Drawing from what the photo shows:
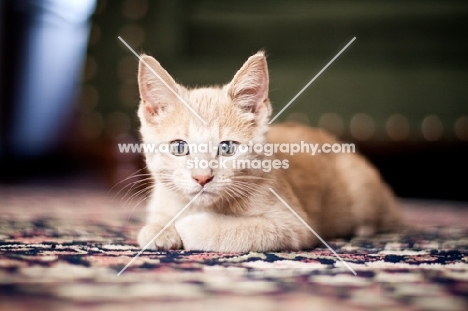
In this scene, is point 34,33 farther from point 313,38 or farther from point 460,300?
point 460,300

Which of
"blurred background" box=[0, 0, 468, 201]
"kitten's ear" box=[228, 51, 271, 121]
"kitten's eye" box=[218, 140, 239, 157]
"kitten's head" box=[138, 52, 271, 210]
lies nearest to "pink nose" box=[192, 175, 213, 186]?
"kitten's head" box=[138, 52, 271, 210]

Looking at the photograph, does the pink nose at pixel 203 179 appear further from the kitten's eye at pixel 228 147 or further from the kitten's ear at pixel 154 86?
the kitten's ear at pixel 154 86

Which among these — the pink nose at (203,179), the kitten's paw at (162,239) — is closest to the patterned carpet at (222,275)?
the kitten's paw at (162,239)

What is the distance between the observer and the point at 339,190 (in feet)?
5.91

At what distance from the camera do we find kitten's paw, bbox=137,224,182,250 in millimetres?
1280

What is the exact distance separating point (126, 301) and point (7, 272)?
30 cm

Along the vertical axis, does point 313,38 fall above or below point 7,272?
above

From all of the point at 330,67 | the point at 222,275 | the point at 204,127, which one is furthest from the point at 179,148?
the point at 330,67

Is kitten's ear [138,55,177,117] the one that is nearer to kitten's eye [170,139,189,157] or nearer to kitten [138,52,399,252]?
kitten [138,52,399,252]

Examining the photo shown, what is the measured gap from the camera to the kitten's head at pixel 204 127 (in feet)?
4.25

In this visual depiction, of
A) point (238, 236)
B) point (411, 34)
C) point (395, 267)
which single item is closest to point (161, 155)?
point (238, 236)

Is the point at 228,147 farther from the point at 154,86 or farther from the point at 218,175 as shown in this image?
the point at 154,86

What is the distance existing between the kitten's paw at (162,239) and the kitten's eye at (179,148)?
197 mm

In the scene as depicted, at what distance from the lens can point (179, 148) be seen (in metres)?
1.36
